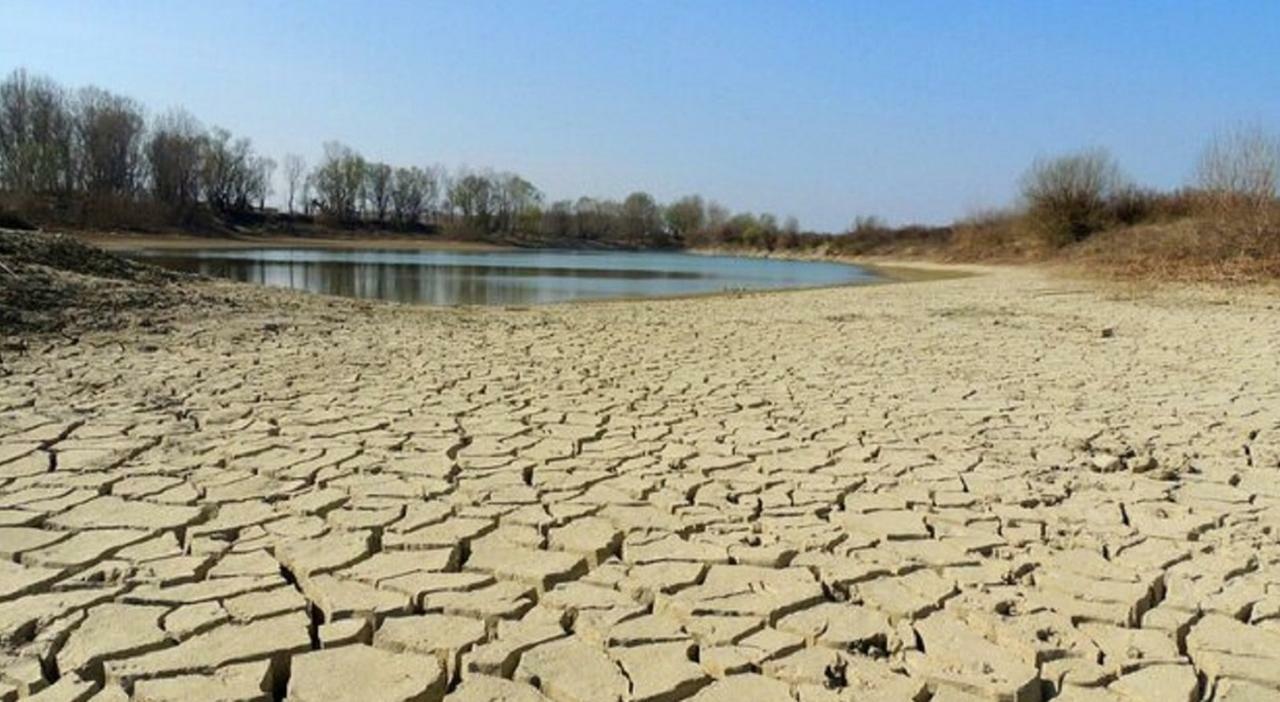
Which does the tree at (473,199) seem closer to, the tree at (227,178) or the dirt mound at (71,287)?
the tree at (227,178)

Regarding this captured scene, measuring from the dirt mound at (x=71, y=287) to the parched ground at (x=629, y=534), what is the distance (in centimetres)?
126

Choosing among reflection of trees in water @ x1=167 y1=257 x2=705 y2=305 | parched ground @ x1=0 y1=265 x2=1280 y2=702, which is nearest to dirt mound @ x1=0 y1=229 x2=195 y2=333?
parched ground @ x1=0 y1=265 x2=1280 y2=702

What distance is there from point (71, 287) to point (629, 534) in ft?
27.7

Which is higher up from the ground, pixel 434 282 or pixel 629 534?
pixel 434 282

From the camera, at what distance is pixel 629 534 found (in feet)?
9.64

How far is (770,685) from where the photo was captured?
1.98 meters

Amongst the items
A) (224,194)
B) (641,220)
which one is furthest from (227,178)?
(641,220)

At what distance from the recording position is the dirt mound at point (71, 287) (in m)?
7.59

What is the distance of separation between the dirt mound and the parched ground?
126 cm

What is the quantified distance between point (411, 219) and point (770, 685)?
3044 inches

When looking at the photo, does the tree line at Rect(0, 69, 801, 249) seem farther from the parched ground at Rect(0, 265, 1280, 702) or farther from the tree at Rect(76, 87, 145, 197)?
the parched ground at Rect(0, 265, 1280, 702)

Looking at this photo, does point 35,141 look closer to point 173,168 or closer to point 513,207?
point 173,168

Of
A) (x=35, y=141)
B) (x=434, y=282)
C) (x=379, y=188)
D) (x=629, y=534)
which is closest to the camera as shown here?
(x=629, y=534)

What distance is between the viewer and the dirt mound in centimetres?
759
